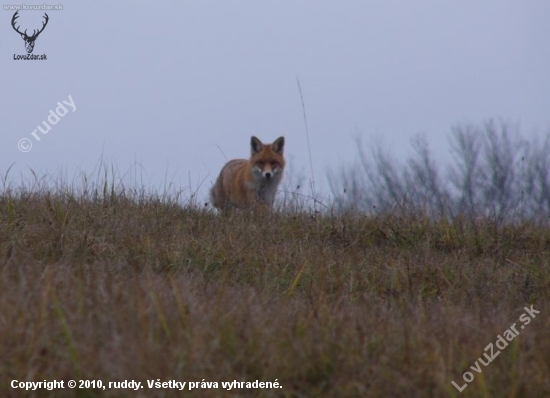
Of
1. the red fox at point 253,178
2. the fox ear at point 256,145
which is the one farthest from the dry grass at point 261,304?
the fox ear at point 256,145

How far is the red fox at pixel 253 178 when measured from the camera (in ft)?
38.4

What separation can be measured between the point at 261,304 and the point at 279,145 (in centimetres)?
856

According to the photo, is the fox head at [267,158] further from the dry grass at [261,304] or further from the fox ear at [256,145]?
the dry grass at [261,304]

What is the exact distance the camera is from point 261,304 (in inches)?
165

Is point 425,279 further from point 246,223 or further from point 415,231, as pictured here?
point 246,223

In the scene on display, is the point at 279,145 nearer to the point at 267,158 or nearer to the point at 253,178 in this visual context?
the point at 267,158

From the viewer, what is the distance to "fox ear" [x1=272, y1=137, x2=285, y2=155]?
41.2 feet

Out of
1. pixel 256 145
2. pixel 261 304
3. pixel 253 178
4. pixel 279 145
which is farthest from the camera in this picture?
pixel 279 145

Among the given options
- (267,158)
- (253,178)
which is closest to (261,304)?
(253,178)

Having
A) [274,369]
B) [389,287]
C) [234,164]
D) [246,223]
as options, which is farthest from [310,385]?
[234,164]

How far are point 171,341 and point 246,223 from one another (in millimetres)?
4270

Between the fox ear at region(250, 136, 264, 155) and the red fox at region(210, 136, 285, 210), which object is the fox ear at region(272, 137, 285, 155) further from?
the fox ear at region(250, 136, 264, 155)

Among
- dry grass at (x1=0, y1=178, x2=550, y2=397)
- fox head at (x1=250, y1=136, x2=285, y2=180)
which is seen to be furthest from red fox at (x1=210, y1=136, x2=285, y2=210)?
dry grass at (x1=0, y1=178, x2=550, y2=397)

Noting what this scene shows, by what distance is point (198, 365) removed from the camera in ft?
9.71
